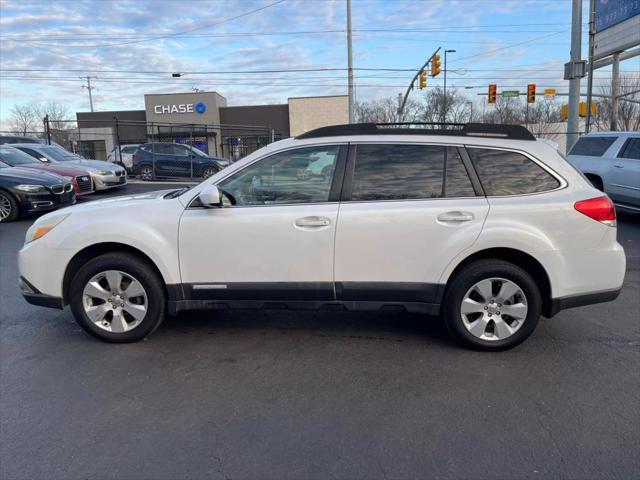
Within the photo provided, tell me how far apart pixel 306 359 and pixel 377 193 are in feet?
4.75

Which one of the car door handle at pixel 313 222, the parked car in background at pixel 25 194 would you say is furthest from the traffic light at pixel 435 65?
the car door handle at pixel 313 222

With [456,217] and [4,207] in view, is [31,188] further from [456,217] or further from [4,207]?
[456,217]

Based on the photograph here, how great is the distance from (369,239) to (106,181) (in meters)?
12.4

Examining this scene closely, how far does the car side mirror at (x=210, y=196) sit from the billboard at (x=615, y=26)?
17468 mm

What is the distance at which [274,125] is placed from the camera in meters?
42.2

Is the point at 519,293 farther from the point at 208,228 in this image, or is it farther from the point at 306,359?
the point at 208,228

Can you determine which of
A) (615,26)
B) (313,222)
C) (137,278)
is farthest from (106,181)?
(615,26)

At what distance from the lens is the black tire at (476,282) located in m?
3.89

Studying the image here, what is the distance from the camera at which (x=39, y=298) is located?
421cm

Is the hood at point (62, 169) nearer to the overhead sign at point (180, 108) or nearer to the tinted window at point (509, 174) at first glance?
the tinted window at point (509, 174)

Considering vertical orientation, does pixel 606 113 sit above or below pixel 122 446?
above

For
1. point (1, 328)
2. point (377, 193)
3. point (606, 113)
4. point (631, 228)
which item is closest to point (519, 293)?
point (377, 193)

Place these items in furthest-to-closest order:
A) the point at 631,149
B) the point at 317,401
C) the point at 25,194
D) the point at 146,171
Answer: the point at 146,171
the point at 25,194
the point at 631,149
the point at 317,401

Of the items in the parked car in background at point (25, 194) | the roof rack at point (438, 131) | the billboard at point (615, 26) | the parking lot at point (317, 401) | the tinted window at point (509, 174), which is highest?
the billboard at point (615, 26)
